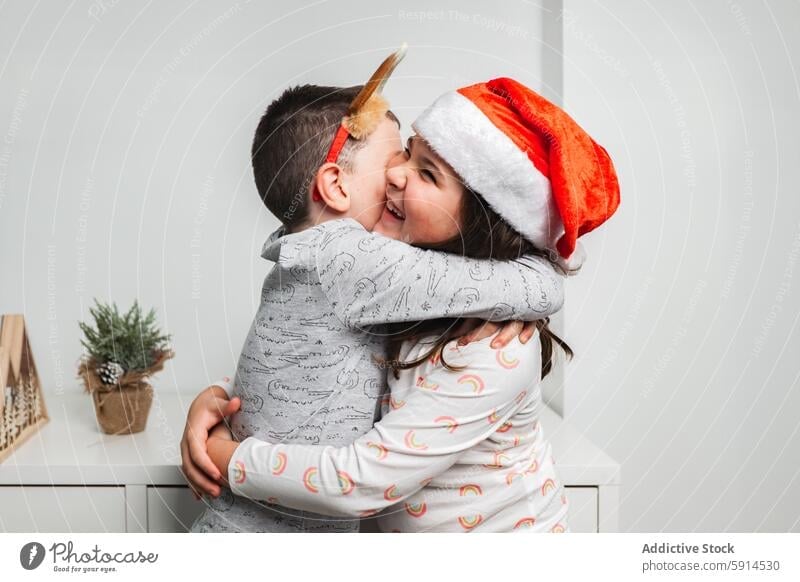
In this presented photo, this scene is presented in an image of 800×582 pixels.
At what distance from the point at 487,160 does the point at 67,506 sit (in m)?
0.60

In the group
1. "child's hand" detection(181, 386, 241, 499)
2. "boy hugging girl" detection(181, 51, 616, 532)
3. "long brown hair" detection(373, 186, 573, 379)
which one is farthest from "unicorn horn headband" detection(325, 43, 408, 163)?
"child's hand" detection(181, 386, 241, 499)

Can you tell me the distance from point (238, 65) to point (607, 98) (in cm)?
48

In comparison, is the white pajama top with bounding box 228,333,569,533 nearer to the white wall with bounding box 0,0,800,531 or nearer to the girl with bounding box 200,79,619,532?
the girl with bounding box 200,79,619,532

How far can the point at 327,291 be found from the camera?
0.70 m

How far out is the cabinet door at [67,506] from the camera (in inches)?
37.1

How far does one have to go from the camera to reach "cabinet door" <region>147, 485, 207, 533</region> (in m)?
0.94

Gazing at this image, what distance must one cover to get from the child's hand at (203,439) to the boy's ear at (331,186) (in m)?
0.20

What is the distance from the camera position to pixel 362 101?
29.5 inches

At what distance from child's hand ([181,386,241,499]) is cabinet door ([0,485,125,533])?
190 millimetres

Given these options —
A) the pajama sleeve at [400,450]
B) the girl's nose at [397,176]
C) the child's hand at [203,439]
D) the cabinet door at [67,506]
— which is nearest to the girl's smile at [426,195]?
the girl's nose at [397,176]

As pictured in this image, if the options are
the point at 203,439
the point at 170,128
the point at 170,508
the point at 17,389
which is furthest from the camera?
the point at 170,128

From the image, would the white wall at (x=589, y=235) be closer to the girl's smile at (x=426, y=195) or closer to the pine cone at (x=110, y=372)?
the pine cone at (x=110, y=372)

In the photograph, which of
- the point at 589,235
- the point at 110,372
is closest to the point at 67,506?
the point at 110,372

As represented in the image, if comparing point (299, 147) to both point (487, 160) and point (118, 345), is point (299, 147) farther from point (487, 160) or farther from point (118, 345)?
point (118, 345)
